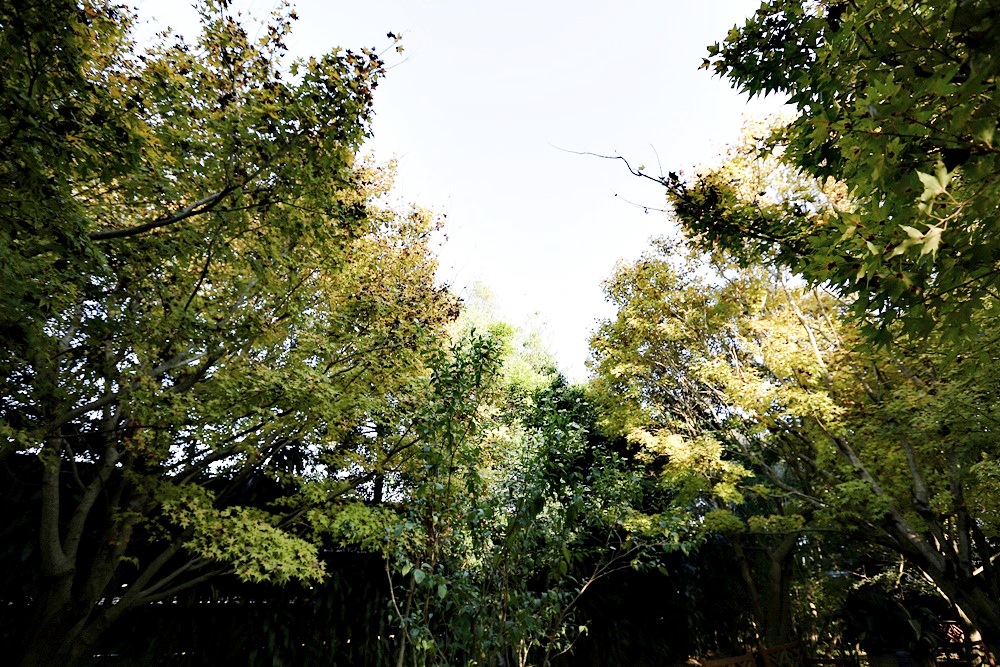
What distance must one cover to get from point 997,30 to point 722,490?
675cm

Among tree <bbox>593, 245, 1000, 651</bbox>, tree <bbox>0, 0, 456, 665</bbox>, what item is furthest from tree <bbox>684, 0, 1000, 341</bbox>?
tree <bbox>593, 245, 1000, 651</bbox>

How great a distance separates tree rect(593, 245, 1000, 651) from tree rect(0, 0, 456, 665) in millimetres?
3901

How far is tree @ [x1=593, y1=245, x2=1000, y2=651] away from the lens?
541 cm

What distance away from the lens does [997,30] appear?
4.21 ft

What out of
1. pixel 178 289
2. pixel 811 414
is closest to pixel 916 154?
pixel 178 289

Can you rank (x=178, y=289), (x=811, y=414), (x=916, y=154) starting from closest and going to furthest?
(x=916, y=154) → (x=178, y=289) → (x=811, y=414)

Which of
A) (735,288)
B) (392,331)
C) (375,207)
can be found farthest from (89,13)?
(735,288)

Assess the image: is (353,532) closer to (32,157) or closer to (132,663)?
(132,663)

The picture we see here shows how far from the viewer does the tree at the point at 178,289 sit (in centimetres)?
259

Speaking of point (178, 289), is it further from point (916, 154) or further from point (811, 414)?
point (811, 414)

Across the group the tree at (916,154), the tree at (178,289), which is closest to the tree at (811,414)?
the tree at (916,154)

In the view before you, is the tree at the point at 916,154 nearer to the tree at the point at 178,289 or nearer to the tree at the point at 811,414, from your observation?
the tree at the point at 178,289

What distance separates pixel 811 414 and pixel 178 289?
7294 millimetres

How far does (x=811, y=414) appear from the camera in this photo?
6.06m
